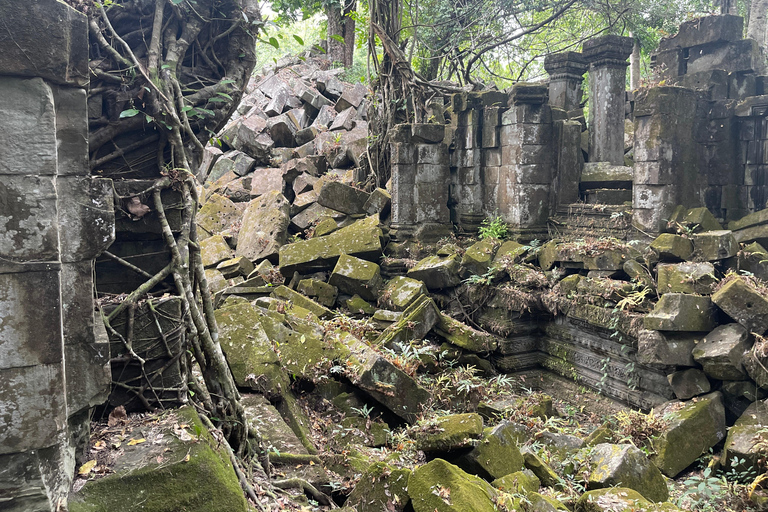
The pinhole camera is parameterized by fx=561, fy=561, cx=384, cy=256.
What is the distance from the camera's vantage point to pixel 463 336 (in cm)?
764

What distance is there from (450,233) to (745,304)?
197 inches

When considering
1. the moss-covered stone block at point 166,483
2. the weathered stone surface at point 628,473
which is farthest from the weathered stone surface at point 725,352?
the moss-covered stone block at point 166,483

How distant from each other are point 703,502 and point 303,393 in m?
3.67

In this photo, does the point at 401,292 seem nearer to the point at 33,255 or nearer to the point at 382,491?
the point at 382,491

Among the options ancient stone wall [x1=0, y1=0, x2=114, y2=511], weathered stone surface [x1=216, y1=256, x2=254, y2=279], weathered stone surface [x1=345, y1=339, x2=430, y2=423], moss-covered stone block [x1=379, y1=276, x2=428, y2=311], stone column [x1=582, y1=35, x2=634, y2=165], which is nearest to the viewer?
ancient stone wall [x1=0, y1=0, x2=114, y2=511]

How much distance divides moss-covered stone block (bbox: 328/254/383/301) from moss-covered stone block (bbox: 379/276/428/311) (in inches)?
7.5

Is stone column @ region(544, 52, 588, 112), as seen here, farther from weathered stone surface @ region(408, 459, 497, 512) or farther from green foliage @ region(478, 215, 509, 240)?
weathered stone surface @ region(408, 459, 497, 512)

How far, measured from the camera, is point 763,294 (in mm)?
5766

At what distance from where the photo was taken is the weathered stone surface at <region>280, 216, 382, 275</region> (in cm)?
891

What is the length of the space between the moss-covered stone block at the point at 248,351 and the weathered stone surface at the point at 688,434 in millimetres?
3706

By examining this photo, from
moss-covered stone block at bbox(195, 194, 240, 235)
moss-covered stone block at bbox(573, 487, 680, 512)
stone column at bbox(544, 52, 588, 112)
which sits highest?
stone column at bbox(544, 52, 588, 112)

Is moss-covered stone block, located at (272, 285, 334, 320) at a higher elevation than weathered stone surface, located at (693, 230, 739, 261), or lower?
lower

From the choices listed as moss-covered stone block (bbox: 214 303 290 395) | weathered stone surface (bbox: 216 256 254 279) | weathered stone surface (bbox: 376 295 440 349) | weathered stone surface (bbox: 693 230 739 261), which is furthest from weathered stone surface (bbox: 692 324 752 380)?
weathered stone surface (bbox: 216 256 254 279)

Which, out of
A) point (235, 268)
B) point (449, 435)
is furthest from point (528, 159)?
point (449, 435)
